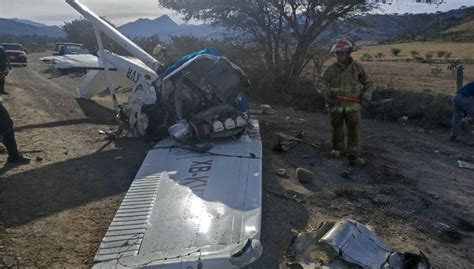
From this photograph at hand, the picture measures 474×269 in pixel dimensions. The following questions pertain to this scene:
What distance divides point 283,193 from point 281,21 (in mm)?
9701

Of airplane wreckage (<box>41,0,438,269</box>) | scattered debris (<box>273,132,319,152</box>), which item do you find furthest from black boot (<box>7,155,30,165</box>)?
scattered debris (<box>273,132,319,152</box>)

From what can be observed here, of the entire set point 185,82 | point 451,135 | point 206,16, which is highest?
point 206,16

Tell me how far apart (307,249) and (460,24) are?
8497 centimetres

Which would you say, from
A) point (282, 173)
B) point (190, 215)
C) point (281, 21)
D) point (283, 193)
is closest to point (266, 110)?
point (281, 21)

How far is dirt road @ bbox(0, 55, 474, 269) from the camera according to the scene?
13.8ft

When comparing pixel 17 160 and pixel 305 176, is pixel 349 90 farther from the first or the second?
pixel 17 160

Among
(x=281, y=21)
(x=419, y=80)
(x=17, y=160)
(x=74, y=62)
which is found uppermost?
(x=281, y=21)

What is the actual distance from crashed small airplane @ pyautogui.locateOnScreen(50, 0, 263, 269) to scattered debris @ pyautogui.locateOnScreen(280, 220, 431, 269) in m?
0.37

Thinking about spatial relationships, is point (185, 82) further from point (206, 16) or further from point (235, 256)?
point (206, 16)

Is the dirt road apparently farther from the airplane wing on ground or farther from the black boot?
the airplane wing on ground

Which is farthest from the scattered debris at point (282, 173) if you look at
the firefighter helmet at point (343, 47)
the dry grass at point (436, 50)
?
the dry grass at point (436, 50)

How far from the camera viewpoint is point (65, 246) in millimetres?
4117

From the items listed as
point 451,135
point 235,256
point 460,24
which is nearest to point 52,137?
point 235,256

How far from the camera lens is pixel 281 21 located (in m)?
14.2
